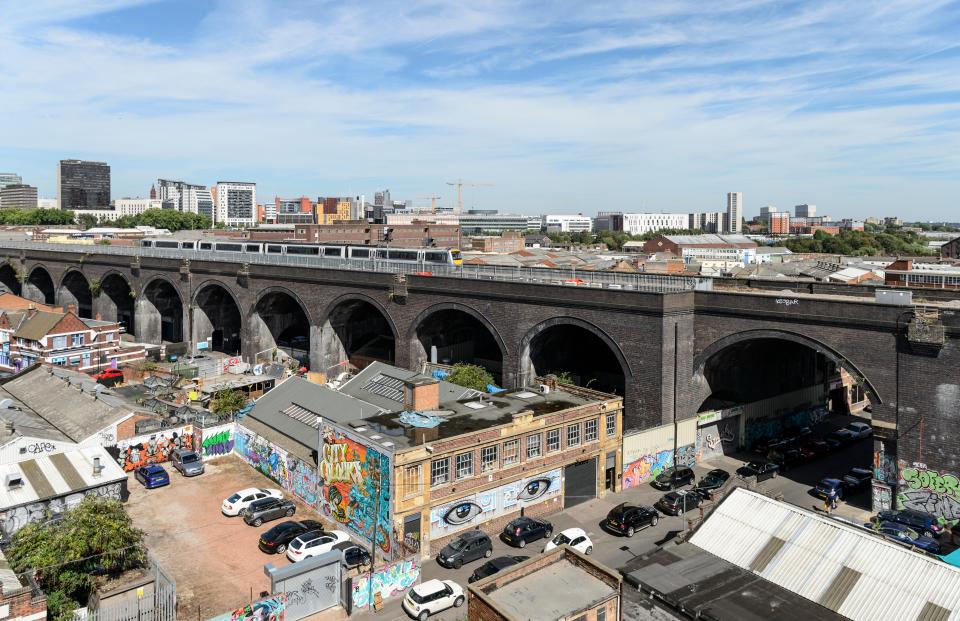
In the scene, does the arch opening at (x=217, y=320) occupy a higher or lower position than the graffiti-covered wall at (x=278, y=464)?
higher

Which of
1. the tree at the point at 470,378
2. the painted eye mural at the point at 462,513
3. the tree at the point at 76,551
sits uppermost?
the tree at the point at 470,378

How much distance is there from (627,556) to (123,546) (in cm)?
1752

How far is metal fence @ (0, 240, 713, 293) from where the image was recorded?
3750 cm

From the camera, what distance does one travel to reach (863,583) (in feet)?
55.2

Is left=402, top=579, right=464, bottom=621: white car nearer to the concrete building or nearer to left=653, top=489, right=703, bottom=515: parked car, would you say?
the concrete building

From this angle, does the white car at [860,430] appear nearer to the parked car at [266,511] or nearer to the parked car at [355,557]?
the parked car at [355,557]

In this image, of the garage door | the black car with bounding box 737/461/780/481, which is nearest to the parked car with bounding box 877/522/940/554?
the black car with bounding box 737/461/780/481

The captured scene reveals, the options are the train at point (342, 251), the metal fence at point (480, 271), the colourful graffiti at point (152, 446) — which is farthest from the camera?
the train at point (342, 251)

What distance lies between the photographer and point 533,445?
94.9 feet

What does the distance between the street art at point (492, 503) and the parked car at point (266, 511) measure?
23.7 ft

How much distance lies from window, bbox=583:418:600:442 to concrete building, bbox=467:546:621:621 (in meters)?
11.8

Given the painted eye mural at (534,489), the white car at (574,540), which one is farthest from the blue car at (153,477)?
the white car at (574,540)

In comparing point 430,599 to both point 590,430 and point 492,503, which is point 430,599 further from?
point 590,430

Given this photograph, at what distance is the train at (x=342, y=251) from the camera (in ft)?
168
